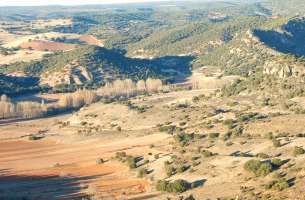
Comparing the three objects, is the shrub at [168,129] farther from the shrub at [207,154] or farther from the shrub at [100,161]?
the shrub at [207,154]

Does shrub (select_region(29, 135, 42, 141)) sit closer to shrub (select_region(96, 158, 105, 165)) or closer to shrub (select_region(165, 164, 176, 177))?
shrub (select_region(96, 158, 105, 165))

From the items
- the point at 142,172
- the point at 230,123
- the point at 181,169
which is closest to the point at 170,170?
the point at 181,169

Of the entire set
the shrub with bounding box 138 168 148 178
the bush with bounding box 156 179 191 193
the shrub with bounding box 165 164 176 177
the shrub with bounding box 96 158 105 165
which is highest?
the bush with bounding box 156 179 191 193

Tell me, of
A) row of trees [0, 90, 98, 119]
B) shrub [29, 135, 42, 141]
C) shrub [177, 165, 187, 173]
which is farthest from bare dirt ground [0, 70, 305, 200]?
row of trees [0, 90, 98, 119]

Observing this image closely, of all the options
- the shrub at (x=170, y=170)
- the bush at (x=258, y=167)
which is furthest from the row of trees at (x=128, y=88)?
the bush at (x=258, y=167)

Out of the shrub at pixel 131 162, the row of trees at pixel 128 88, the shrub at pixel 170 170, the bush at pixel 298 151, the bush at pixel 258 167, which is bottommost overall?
the row of trees at pixel 128 88

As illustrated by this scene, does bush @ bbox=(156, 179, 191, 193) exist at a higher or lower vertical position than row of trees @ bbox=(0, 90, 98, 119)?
higher
